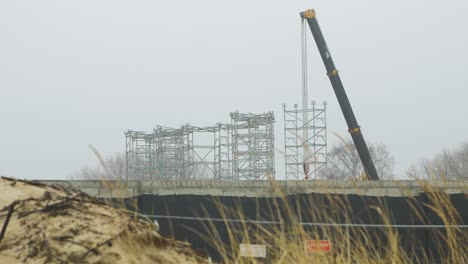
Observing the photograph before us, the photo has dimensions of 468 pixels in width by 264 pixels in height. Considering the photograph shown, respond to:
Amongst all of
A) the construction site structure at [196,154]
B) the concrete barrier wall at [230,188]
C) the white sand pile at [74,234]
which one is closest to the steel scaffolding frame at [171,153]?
the construction site structure at [196,154]

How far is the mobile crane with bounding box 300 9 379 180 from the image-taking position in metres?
20.2

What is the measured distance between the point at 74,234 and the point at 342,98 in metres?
→ 19.4

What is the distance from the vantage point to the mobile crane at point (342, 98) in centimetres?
2019

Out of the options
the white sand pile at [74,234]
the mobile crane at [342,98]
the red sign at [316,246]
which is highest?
the mobile crane at [342,98]

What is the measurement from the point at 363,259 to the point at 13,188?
183 centimetres

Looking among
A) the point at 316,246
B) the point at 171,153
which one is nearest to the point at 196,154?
the point at 171,153

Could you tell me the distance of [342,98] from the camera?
21188 mm

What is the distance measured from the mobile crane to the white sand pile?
17.5 meters

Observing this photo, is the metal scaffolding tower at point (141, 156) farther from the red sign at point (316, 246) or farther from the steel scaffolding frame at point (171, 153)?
the red sign at point (316, 246)

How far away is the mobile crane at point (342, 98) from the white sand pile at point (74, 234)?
17.5 metres

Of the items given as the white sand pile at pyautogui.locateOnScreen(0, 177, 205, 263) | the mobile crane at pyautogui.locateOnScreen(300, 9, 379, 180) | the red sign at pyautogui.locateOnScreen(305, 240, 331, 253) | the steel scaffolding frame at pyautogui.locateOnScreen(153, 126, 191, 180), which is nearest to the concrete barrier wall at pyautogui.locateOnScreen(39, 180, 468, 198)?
the red sign at pyautogui.locateOnScreen(305, 240, 331, 253)

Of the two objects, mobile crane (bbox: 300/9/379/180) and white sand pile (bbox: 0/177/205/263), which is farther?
mobile crane (bbox: 300/9/379/180)

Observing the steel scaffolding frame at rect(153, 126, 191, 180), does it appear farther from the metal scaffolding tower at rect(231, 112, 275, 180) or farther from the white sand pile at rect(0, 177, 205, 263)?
the white sand pile at rect(0, 177, 205, 263)

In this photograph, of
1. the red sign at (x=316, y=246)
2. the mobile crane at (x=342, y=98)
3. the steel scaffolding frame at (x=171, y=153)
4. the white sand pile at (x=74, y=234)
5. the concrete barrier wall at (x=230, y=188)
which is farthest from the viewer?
the steel scaffolding frame at (x=171, y=153)
